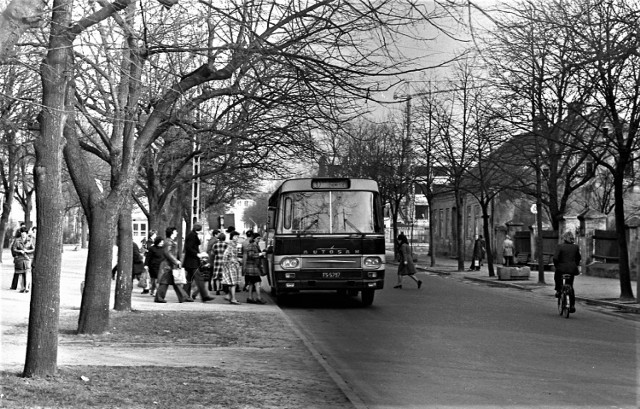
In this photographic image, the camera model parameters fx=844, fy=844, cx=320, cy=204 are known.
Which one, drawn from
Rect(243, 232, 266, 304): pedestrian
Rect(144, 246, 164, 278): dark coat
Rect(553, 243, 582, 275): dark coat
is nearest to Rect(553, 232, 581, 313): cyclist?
Rect(553, 243, 582, 275): dark coat

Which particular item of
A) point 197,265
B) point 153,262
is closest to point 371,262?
point 197,265

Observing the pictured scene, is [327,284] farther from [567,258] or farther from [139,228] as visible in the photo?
[139,228]

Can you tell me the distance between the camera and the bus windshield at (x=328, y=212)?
19078 millimetres

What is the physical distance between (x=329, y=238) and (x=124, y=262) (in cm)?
496

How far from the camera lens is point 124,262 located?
15.8 m

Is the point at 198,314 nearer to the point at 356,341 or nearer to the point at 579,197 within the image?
the point at 356,341

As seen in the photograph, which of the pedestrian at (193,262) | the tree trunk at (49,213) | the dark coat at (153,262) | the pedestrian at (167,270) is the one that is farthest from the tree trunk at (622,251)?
the tree trunk at (49,213)

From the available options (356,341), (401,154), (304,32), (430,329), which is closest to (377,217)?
(430,329)

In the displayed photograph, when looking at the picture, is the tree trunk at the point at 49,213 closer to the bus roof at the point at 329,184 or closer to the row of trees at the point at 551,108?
the row of trees at the point at 551,108

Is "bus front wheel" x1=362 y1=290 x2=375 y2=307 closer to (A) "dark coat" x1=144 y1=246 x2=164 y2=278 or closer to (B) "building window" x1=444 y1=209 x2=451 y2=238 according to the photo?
(A) "dark coat" x1=144 y1=246 x2=164 y2=278

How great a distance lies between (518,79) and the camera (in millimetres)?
23812

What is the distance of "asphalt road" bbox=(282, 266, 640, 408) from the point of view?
8.40m

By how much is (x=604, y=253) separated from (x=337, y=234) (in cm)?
1893

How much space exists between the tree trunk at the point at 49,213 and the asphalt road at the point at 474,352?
311 centimetres
